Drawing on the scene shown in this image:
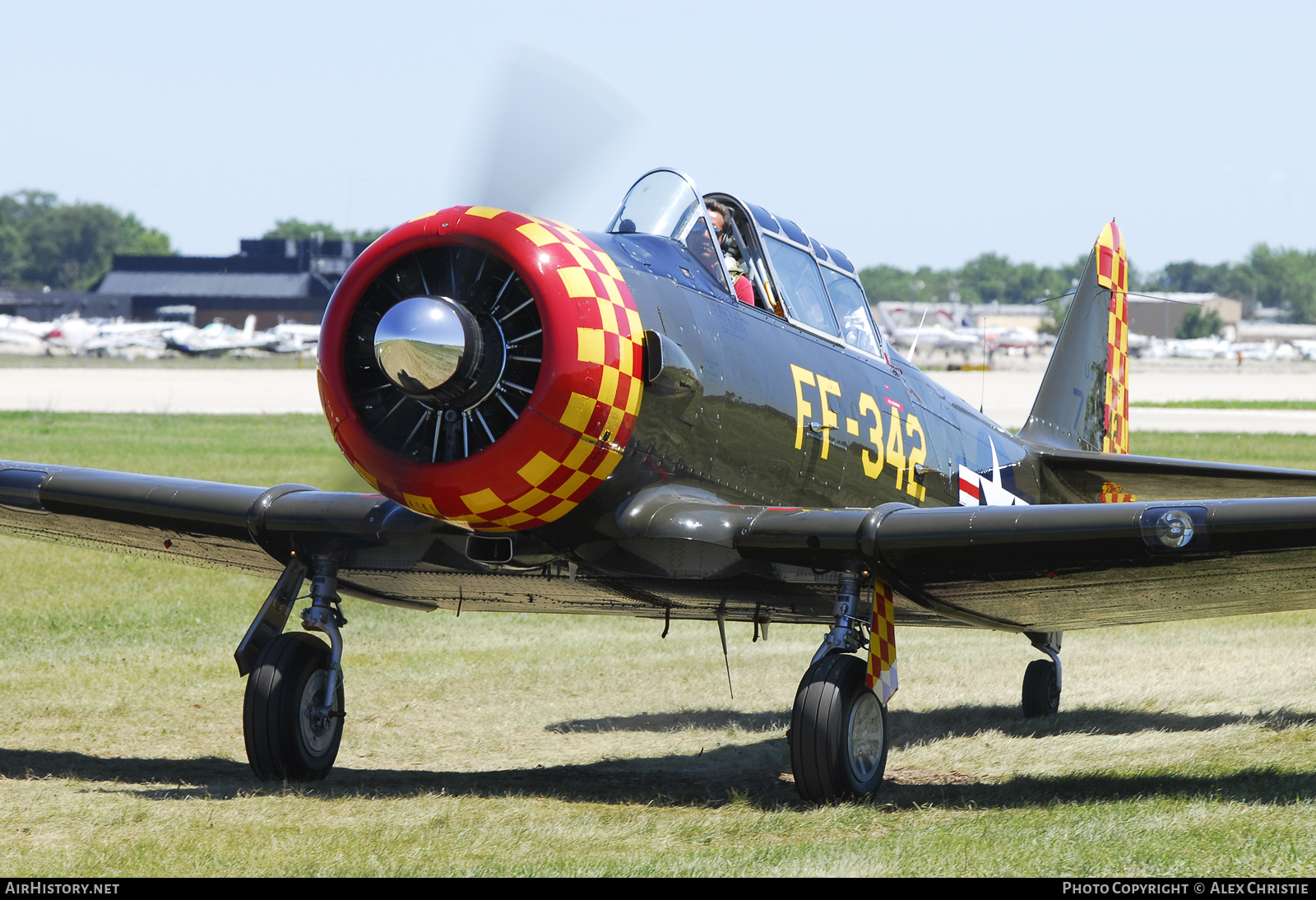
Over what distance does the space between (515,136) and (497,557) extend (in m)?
1.86

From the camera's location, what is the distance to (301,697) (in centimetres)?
684

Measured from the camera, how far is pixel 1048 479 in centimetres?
995

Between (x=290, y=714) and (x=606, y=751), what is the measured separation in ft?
6.67

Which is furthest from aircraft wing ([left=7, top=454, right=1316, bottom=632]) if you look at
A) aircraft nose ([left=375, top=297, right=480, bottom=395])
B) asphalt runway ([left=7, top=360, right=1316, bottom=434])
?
asphalt runway ([left=7, top=360, right=1316, bottom=434])

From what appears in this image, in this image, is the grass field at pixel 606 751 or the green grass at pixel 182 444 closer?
the grass field at pixel 606 751

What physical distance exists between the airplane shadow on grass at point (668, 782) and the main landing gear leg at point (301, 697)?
0.13 meters

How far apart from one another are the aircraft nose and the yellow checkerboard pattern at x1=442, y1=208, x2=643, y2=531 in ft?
1.53

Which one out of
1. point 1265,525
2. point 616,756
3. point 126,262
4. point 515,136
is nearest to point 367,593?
point 616,756

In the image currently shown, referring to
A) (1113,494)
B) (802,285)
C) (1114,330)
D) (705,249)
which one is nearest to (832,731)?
(705,249)

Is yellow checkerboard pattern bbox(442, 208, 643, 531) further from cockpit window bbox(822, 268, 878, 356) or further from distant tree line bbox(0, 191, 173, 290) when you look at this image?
distant tree line bbox(0, 191, 173, 290)

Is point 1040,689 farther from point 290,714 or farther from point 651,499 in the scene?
point 290,714

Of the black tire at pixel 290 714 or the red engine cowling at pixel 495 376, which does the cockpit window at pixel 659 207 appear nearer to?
the red engine cowling at pixel 495 376

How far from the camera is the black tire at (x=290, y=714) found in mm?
6707

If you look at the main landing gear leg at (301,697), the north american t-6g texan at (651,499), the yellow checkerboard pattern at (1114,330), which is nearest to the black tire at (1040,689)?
the north american t-6g texan at (651,499)
